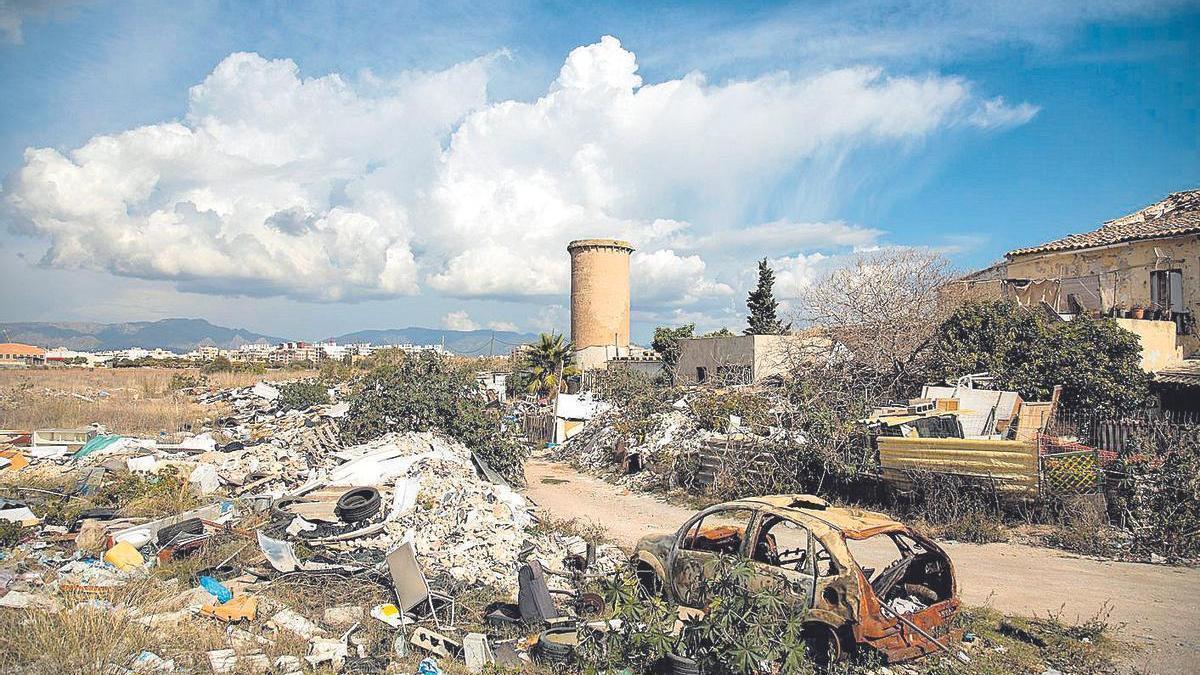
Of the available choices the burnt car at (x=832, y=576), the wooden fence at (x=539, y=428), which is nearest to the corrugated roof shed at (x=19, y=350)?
the wooden fence at (x=539, y=428)

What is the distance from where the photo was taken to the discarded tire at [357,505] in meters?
9.77

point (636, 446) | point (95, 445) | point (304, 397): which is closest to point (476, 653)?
point (636, 446)

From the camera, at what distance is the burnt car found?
537 centimetres

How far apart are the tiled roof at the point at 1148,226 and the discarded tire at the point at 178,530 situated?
72.1 feet

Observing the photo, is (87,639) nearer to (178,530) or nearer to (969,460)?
(178,530)

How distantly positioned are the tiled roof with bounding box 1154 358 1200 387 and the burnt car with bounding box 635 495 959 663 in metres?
12.0

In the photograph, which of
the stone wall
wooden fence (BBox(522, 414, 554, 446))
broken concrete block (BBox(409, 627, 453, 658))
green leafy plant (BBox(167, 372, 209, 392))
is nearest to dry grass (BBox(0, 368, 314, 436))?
green leafy plant (BBox(167, 372, 209, 392))

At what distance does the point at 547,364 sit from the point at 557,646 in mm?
25064

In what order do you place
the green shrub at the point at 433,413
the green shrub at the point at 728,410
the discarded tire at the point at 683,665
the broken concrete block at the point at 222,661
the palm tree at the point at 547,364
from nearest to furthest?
the discarded tire at the point at 683,665, the broken concrete block at the point at 222,661, the green shrub at the point at 433,413, the green shrub at the point at 728,410, the palm tree at the point at 547,364

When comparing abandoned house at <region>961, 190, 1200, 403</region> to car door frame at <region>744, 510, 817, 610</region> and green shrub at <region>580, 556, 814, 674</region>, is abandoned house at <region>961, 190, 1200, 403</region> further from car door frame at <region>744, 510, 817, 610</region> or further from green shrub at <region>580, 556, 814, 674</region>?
green shrub at <region>580, 556, 814, 674</region>

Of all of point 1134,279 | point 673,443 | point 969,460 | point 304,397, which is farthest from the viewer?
point 304,397

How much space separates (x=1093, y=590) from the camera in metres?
7.98

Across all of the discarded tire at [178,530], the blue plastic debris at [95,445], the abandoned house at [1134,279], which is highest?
the abandoned house at [1134,279]

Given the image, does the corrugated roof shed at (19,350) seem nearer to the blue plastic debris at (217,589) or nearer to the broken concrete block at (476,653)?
the blue plastic debris at (217,589)
